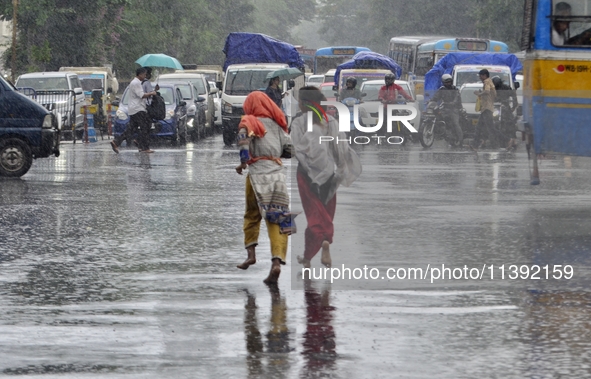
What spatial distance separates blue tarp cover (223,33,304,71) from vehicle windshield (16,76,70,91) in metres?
10.7

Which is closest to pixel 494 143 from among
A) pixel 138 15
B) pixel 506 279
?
pixel 506 279

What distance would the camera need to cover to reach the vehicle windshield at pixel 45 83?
113ft

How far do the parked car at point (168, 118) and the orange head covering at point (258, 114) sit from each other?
19324 mm

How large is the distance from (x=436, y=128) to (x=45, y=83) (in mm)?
11036

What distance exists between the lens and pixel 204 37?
77.7 m

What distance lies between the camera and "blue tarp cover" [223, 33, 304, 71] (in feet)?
Result: 147

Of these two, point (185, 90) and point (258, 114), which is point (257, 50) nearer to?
point (185, 90)

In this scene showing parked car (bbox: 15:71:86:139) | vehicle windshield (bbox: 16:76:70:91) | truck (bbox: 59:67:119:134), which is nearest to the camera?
parked car (bbox: 15:71:86:139)

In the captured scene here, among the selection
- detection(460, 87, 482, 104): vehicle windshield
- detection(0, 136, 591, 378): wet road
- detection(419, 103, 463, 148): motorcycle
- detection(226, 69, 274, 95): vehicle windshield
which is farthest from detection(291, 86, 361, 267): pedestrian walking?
detection(226, 69, 274, 95): vehicle windshield

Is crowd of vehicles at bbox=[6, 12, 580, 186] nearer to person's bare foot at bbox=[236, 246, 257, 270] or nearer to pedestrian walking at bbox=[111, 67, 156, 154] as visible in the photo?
pedestrian walking at bbox=[111, 67, 156, 154]

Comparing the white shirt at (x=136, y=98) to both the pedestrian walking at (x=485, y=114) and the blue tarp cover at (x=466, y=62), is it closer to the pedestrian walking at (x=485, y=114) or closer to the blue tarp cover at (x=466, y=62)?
the pedestrian walking at (x=485, y=114)

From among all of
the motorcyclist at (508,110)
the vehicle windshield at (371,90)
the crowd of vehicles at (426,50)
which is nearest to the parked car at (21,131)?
the motorcyclist at (508,110)

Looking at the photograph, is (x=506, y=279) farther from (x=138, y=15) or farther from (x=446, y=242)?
(x=138, y=15)

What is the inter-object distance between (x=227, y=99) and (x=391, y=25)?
4903 cm
